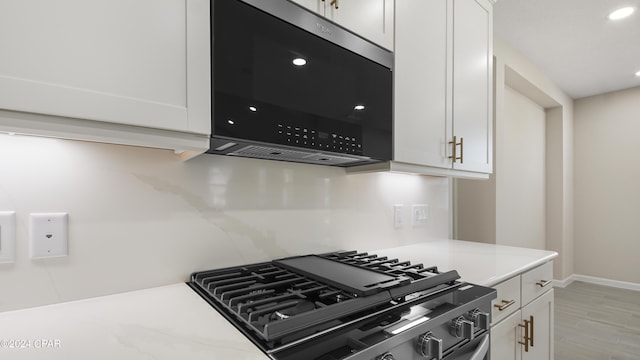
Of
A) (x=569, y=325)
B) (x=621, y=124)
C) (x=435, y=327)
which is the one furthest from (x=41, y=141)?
(x=621, y=124)

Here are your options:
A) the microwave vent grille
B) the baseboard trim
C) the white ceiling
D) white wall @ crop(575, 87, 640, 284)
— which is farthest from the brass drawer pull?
white wall @ crop(575, 87, 640, 284)

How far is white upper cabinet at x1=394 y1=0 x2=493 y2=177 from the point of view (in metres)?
1.39

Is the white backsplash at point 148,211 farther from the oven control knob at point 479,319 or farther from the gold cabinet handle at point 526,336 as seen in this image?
the gold cabinet handle at point 526,336

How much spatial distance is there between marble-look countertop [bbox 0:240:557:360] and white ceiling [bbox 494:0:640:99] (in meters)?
2.64

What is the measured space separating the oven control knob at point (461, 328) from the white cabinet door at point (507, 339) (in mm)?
370

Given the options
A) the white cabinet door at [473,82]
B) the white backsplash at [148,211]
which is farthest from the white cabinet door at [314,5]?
the white cabinet door at [473,82]

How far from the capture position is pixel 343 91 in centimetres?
116

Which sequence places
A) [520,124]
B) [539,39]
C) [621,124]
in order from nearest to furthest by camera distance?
[539,39], [520,124], [621,124]

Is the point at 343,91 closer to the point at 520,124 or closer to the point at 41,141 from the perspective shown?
the point at 41,141

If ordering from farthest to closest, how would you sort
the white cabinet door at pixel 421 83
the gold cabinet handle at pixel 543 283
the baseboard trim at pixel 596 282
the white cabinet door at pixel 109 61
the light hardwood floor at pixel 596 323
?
the baseboard trim at pixel 596 282, the light hardwood floor at pixel 596 323, the gold cabinet handle at pixel 543 283, the white cabinet door at pixel 421 83, the white cabinet door at pixel 109 61

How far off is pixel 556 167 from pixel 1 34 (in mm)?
5152

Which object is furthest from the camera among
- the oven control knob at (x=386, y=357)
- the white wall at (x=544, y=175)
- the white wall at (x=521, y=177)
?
the white wall at (x=521, y=177)

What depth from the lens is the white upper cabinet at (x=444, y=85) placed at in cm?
139

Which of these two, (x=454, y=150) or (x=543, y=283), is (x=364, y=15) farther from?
(x=543, y=283)
